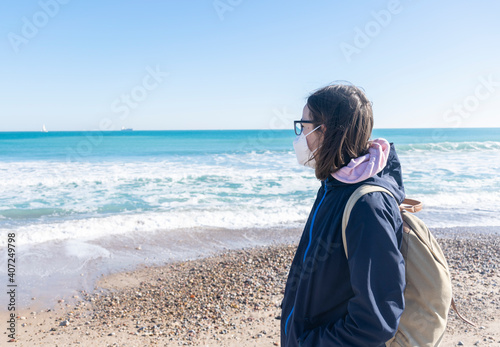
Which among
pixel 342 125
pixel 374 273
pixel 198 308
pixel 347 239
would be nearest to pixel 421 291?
pixel 374 273

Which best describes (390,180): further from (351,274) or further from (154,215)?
(154,215)

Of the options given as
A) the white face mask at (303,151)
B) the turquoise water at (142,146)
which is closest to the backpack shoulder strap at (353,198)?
the white face mask at (303,151)

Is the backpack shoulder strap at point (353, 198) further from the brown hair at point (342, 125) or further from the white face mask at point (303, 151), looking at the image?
the white face mask at point (303, 151)

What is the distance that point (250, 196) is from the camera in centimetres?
1333

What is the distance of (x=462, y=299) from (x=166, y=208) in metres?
8.63

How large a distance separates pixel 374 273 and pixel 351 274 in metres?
0.08

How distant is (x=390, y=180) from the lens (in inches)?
60.4

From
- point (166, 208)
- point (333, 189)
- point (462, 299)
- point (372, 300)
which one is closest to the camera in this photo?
point (372, 300)

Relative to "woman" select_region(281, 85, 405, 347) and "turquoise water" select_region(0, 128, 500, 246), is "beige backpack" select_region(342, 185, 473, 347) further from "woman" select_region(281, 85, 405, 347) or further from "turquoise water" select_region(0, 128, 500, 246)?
"turquoise water" select_region(0, 128, 500, 246)

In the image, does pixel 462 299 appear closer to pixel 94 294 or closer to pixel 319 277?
pixel 319 277

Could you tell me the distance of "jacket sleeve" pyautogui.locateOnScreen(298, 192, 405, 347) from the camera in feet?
4.27

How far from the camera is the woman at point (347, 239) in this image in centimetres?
131

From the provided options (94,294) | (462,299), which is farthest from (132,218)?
(462,299)

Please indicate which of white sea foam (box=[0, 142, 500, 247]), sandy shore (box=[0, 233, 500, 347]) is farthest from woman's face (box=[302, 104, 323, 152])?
white sea foam (box=[0, 142, 500, 247])
